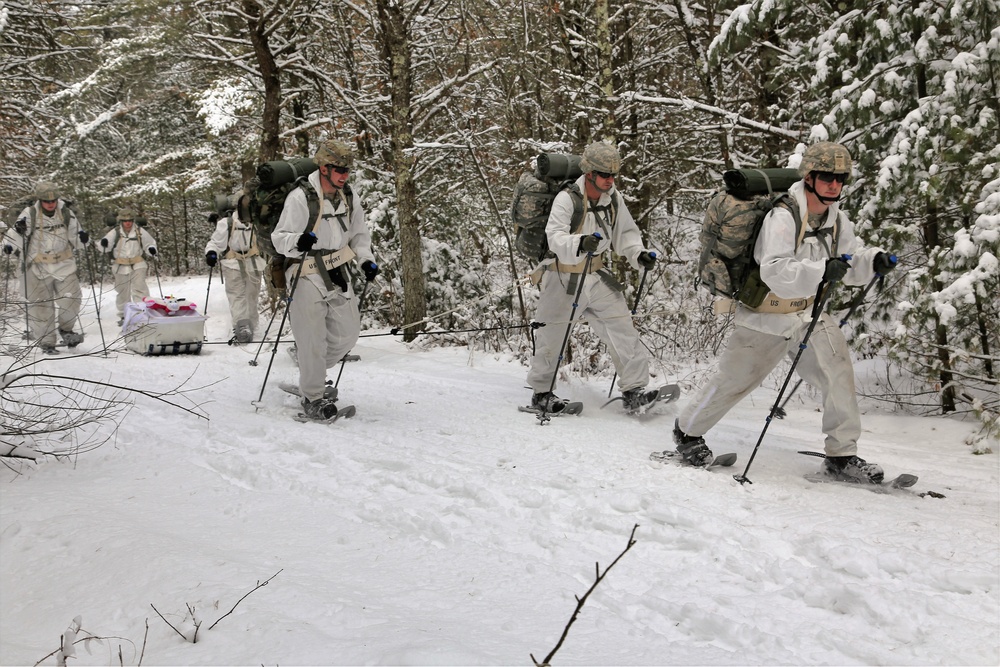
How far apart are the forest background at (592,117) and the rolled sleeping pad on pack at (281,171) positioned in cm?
200

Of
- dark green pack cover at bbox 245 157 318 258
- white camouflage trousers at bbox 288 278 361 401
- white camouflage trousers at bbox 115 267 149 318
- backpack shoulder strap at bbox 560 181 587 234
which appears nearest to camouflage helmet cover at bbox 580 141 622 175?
backpack shoulder strap at bbox 560 181 587 234

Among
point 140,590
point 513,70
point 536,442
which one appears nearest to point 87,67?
point 513,70

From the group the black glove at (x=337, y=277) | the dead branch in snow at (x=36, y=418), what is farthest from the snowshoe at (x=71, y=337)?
the black glove at (x=337, y=277)

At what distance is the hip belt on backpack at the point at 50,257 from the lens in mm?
11117

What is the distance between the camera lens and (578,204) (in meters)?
6.82

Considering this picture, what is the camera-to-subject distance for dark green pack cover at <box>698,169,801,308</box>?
500 cm

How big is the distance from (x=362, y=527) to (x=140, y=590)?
1.32 metres

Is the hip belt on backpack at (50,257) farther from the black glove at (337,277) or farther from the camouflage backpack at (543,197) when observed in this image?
the camouflage backpack at (543,197)

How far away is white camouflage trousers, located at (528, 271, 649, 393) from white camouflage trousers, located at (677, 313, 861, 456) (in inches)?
70.3

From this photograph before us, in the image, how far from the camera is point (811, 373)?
Result: 16.9ft

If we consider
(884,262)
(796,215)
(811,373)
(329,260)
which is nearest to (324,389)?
(329,260)

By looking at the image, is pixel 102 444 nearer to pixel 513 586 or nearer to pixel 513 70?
pixel 513 586

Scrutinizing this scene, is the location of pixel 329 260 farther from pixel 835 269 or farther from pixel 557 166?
pixel 835 269

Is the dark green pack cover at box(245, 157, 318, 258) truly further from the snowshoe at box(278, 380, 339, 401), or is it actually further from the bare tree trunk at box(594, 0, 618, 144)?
the bare tree trunk at box(594, 0, 618, 144)
